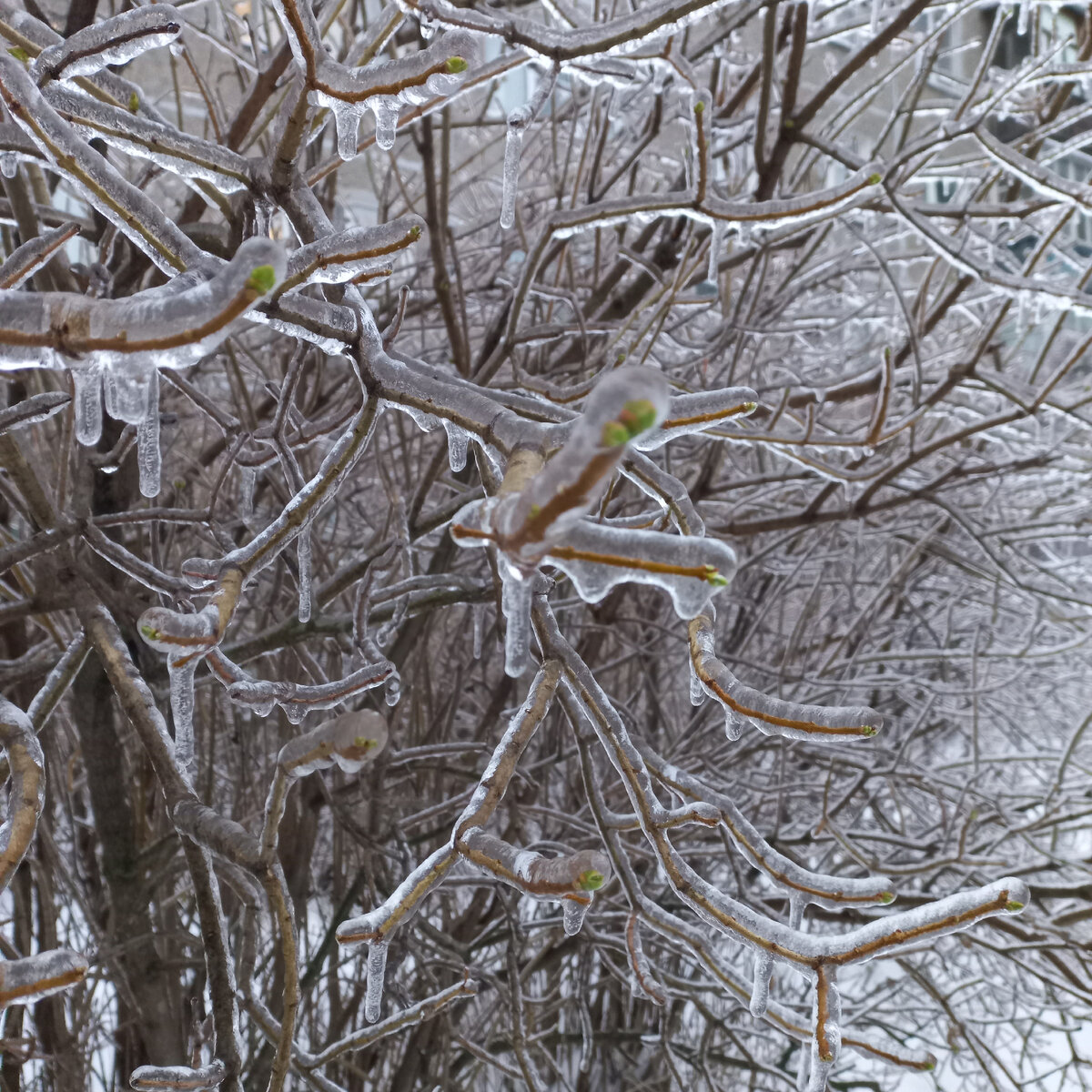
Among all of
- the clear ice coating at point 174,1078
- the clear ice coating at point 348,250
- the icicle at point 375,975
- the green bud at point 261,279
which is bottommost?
the clear ice coating at point 174,1078

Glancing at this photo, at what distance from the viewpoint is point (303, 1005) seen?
107 inches

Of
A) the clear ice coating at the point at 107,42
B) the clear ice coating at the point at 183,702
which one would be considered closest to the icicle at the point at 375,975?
the clear ice coating at the point at 183,702

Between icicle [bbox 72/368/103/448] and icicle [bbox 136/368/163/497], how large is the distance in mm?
32

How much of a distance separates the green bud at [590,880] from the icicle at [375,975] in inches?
12.6

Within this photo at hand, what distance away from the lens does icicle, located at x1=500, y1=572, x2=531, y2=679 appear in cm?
61

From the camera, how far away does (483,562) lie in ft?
10.2

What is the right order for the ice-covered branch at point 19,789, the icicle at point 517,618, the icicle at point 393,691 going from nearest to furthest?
the icicle at point 517,618 < the ice-covered branch at point 19,789 < the icicle at point 393,691

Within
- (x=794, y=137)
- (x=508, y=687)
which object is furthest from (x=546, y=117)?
(x=508, y=687)

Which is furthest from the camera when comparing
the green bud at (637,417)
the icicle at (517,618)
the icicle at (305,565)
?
the icicle at (305,565)

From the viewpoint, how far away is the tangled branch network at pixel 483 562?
84 cm

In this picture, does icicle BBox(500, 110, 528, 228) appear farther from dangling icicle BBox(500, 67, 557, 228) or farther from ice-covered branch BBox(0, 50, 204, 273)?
ice-covered branch BBox(0, 50, 204, 273)

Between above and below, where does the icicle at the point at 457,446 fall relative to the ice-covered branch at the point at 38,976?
above

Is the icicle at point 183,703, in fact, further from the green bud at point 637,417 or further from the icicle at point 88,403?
the green bud at point 637,417

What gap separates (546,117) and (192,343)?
3.92m
